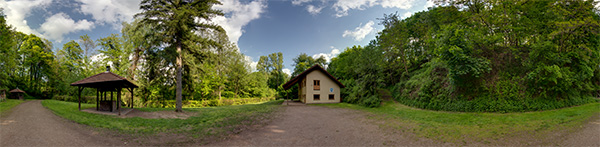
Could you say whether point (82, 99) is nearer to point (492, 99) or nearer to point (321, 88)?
point (321, 88)

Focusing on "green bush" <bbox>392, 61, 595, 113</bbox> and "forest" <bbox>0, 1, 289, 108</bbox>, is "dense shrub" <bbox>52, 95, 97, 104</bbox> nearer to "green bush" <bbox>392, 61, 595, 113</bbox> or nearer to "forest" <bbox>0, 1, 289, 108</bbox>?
"forest" <bbox>0, 1, 289, 108</bbox>

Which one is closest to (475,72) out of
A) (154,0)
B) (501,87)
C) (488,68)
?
(488,68)

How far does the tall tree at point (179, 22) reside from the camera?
14.9 m

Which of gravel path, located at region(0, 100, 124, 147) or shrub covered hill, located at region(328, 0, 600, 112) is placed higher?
shrub covered hill, located at region(328, 0, 600, 112)

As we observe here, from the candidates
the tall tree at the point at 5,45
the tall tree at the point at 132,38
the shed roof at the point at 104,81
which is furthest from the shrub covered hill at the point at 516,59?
the tall tree at the point at 5,45

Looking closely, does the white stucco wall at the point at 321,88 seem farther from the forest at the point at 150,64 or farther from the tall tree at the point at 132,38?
the tall tree at the point at 132,38

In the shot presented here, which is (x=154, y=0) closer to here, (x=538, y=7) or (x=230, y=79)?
(x=230, y=79)

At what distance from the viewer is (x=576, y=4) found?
1385 centimetres

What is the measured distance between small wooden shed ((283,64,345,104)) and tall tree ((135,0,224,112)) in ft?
40.2

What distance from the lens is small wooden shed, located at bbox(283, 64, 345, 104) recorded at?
25875mm

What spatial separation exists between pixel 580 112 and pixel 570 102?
348 centimetres

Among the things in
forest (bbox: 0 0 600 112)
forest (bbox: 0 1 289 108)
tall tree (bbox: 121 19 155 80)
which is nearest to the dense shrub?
forest (bbox: 0 1 289 108)

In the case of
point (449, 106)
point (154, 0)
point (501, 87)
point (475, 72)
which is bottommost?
point (449, 106)

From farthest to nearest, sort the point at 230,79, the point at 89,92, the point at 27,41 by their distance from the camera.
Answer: the point at 230,79
the point at 27,41
the point at 89,92
